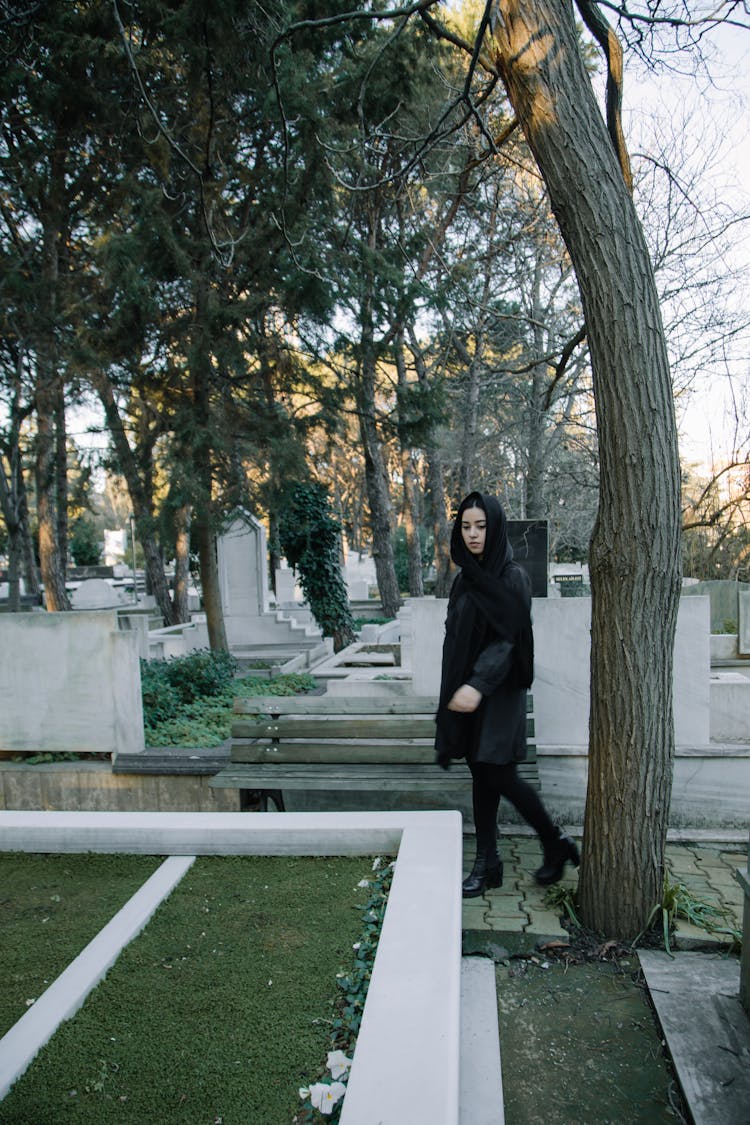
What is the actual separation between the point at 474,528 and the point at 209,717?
4.04 metres

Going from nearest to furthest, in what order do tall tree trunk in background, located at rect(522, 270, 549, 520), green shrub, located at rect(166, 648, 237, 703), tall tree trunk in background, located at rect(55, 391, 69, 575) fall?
1. green shrub, located at rect(166, 648, 237, 703)
2. tall tree trunk in background, located at rect(55, 391, 69, 575)
3. tall tree trunk in background, located at rect(522, 270, 549, 520)

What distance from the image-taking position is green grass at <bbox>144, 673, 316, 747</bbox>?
592cm

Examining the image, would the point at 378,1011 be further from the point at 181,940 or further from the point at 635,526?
the point at 635,526

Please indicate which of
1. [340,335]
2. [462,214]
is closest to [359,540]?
[462,214]

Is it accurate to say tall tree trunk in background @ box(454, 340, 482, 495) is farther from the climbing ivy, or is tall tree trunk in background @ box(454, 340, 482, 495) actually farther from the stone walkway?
the stone walkway

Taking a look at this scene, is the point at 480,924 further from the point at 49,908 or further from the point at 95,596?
the point at 95,596

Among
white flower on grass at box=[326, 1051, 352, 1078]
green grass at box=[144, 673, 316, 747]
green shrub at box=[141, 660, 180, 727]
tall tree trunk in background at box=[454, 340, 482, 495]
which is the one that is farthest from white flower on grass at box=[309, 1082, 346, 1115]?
tall tree trunk in background at box=[454, 340, 482, 495]

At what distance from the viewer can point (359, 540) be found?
3962cm

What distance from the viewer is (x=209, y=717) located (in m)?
6.92

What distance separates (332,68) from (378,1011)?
14070 millimetres

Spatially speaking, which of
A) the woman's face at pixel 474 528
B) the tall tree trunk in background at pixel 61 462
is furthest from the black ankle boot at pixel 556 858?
the tall tree trunk in background at pixel 61 462

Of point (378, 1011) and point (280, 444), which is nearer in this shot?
point (378, 1011)

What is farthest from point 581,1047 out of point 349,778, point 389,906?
point 349,778

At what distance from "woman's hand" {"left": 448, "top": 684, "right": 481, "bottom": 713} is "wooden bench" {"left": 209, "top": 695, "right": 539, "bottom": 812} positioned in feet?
3.24
